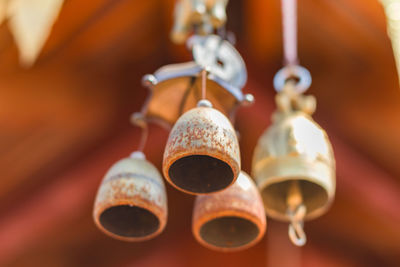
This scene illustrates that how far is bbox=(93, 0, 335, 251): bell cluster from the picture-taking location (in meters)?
0.97

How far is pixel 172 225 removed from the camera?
294 cm

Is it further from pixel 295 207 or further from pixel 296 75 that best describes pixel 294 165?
pixel 296 75

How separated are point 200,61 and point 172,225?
6.05 ft

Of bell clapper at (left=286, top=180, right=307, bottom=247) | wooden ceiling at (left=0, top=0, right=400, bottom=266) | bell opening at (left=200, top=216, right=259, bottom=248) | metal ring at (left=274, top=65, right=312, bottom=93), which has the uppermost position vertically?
wooden ceiling at (left=0, top=0, right=400, bottom=266)

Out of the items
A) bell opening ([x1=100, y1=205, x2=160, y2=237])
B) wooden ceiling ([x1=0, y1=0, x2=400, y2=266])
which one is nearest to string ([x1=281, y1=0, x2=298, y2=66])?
wooden ceiling ([x1=0, y1=0, x2=400, y2=266])

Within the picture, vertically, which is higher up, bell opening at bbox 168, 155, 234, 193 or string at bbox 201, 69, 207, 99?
string at bbox 201, 69, 207, 99

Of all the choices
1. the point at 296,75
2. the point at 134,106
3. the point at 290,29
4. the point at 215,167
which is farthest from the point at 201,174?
the point at 134,106

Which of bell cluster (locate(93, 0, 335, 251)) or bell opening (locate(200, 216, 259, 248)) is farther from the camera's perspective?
bell opening (locate(200, 216, 259, 248))

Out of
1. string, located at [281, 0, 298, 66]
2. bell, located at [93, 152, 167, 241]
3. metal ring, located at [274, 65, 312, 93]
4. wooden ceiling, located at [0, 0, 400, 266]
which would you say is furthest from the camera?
wooden ceiling, located at [0, 0, 400, 266]

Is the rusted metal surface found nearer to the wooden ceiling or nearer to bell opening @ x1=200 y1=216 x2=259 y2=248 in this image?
bell opening @ x1=200 y1=216 x2=259 y2=248

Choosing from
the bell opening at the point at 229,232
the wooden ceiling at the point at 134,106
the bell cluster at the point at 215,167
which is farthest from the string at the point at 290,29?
the bell opening at the point at 229,232

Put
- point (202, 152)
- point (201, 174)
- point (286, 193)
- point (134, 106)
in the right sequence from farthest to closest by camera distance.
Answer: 1. point (134, 106)
2. point (286, 193)
3. point (201, 174)
4. point (202, 152)

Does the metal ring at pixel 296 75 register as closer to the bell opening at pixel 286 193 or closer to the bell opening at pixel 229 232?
the bell opening at pixel 286 193

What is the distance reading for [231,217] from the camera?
1.21m
